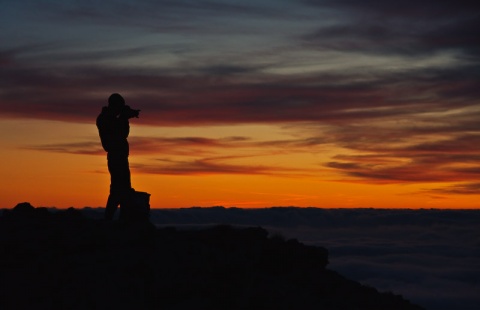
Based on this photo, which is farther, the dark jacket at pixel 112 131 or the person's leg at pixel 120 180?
the person's leg at pixel 120 180

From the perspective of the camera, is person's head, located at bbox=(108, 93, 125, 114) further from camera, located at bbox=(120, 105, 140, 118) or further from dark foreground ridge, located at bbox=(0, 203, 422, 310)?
dark foreground ridge, located at bbox=(0, 203, 422, 310)

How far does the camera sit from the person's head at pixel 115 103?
1914 cm

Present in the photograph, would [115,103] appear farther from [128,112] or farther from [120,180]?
[120,180]

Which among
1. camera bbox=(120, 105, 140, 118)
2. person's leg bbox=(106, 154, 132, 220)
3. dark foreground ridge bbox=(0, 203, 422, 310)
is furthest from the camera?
person's leg bbox=(106, 154, 132, 220)

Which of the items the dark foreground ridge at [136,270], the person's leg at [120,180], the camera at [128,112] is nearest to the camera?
the dark foreground ridge at [136,270]

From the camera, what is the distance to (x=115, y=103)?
19125 millimetres

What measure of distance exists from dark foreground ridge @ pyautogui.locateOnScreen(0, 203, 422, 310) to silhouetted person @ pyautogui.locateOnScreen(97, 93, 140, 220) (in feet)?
2.65

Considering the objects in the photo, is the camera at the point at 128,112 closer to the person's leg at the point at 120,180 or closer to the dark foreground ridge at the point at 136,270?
the person's leg at the point at 120,180

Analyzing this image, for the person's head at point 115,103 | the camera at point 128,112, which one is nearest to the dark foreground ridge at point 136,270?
the camera at point 128,112

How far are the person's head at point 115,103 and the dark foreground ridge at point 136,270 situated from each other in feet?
9.60

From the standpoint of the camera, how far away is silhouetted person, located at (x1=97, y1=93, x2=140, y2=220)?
19141 millimetres

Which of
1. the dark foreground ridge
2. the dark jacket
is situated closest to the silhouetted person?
the dark jacket

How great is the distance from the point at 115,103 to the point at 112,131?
722 mm

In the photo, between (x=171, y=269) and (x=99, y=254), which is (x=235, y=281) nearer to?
(x=171, y=269)
